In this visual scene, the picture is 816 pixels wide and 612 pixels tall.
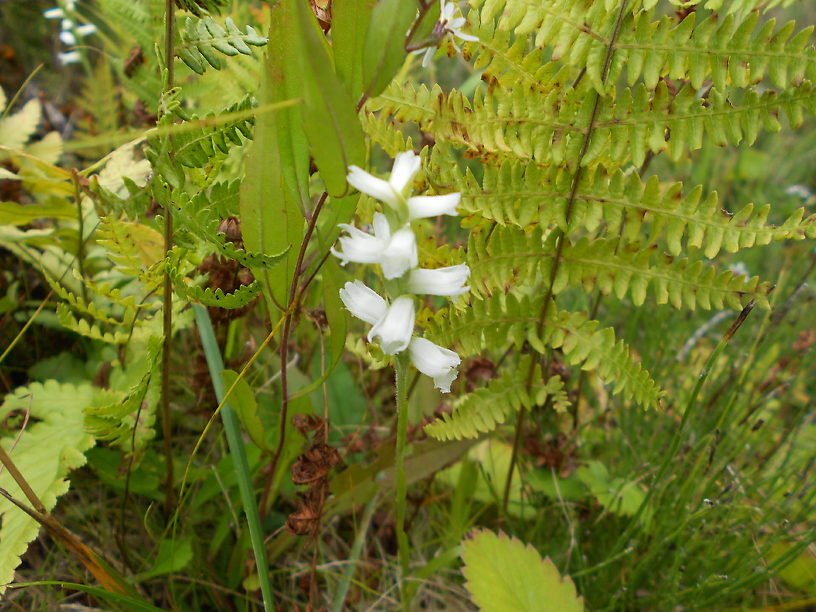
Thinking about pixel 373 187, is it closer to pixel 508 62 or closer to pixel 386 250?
pixel 386 250

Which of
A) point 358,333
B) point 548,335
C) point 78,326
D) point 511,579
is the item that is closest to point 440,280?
point 548,335

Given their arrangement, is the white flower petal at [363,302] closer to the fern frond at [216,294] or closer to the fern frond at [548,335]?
the fern frond at [216,294]

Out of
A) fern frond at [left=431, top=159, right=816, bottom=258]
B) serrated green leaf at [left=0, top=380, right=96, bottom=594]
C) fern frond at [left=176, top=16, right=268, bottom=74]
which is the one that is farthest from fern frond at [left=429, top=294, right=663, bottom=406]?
serrated green leaf at [left=0, top=380, right=96, bottom=594]

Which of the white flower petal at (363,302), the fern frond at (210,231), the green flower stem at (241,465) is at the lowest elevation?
the green flower stem at (241,465)

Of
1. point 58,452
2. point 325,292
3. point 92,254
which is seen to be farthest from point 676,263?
point 92,254

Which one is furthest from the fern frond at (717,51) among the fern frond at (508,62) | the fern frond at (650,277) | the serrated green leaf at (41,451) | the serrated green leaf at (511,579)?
the serrated green leaf at (41,451)

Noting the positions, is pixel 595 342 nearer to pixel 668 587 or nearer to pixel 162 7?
pixel 668 587

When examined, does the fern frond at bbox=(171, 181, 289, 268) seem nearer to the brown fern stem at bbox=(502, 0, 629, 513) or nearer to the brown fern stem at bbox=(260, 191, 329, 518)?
the brown fern stem at bbox=(260, 191, 329, 518)
